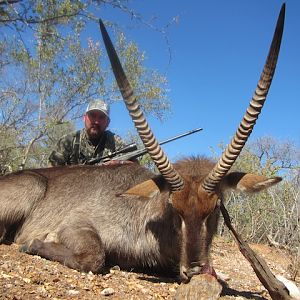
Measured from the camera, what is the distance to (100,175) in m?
6.29

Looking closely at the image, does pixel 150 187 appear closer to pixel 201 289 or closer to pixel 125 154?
pixel 201 289

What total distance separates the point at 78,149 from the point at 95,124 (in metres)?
0.54

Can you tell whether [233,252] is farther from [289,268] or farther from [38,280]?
[38,280]

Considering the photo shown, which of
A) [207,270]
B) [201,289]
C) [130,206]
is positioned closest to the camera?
[201,289]

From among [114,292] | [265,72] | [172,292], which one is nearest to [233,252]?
[172,292]

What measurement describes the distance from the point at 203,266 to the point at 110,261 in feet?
5.10

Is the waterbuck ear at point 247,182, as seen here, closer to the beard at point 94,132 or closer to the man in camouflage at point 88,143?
the man in camouflage at point 88,143

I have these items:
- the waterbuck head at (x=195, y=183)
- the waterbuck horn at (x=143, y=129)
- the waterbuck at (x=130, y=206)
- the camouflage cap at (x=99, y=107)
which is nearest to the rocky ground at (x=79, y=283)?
the waterbuck at (x=130, y=206)

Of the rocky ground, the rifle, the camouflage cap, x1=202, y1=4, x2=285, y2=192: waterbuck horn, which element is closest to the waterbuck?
x1=202, y1=4, x2=285, y2=192: waterbuck horn

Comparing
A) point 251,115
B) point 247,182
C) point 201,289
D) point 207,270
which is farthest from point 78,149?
point 201,289

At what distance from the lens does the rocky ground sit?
12.9ft

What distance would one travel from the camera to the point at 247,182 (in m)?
4.98

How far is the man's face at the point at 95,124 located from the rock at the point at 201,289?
480 cm

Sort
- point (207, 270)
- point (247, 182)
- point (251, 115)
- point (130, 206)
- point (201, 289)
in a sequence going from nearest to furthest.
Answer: point (201, 289) < point (251, 115) < point (207, 270) < point (247, 182) < point (130, 206)
